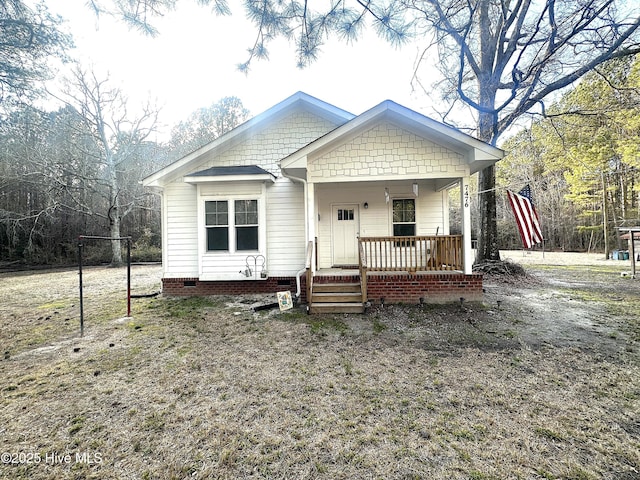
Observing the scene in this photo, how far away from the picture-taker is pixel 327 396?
3139mm

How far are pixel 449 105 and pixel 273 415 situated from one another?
13.5m

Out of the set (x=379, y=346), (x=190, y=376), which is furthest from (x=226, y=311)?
(x=379, y=346)

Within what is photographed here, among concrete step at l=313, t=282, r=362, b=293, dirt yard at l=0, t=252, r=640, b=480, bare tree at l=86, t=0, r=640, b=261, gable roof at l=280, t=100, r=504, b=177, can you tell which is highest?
bare tree at l=86, t=0, r=640, b=261

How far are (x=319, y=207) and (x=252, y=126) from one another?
3207 mm

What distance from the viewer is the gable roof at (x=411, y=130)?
6426 mm

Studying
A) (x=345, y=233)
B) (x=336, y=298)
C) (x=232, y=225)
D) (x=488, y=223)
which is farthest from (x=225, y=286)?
(x=488, y=223)

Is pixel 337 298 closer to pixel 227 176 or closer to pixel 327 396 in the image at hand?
pixel 327 396

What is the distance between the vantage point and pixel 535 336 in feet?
15.9

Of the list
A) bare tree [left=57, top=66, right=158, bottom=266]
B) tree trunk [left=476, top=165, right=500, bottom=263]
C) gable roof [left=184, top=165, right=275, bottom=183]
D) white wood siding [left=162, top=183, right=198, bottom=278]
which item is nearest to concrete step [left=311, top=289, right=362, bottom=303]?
gable roof [left=184, top=165, right=275, bottom=183]

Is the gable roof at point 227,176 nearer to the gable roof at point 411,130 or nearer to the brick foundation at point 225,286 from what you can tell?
the gable roof at point 411,130

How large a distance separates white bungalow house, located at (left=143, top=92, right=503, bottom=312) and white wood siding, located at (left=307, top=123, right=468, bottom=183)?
25 millimetres

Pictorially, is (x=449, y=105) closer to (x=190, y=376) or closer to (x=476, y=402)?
(x=476, y=402)

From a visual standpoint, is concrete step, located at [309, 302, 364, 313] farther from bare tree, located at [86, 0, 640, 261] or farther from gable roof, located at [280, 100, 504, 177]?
bare tree, located at [86, 0, 640, 261]

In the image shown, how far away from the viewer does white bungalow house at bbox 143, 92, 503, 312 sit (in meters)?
6.84
